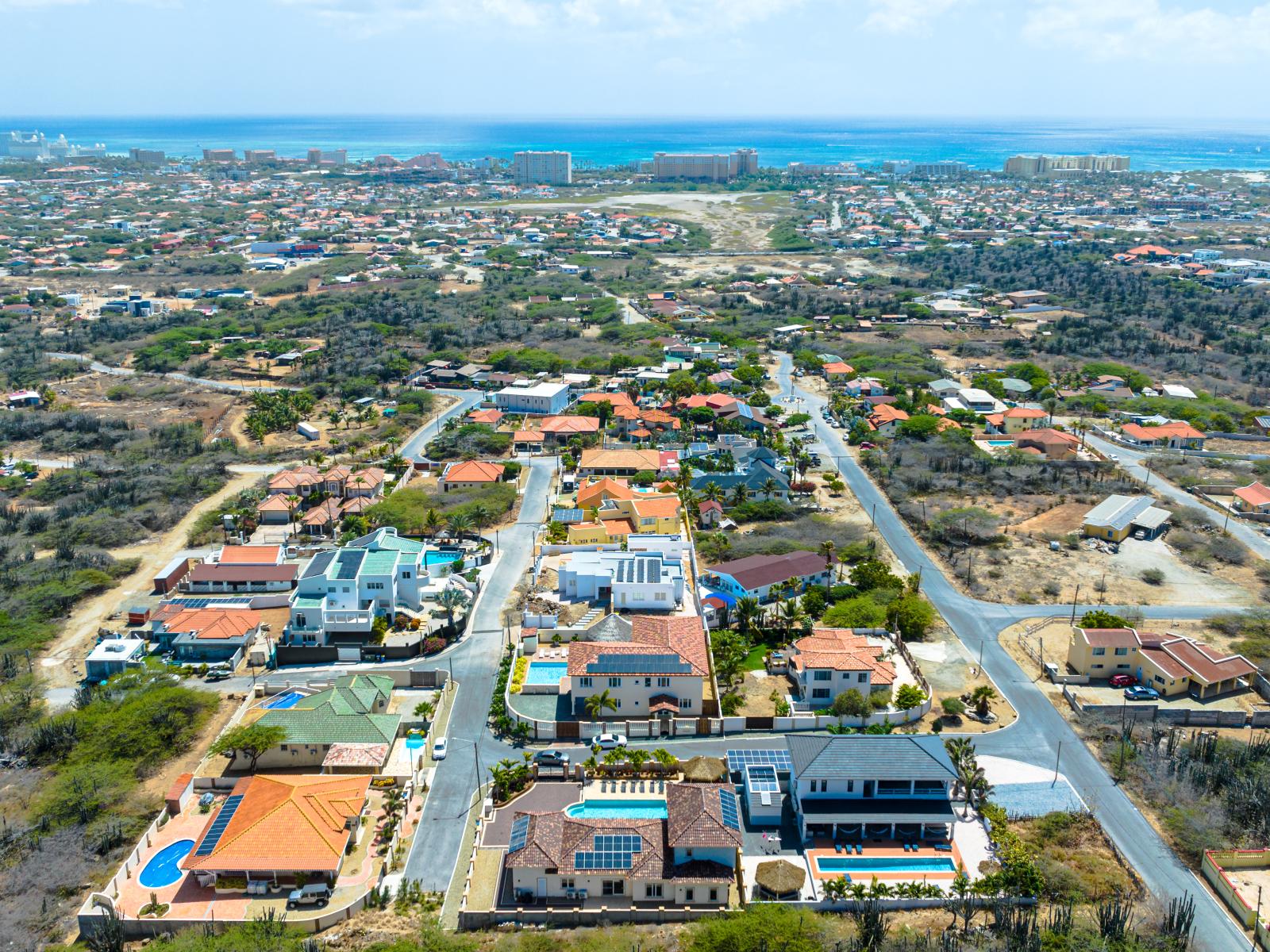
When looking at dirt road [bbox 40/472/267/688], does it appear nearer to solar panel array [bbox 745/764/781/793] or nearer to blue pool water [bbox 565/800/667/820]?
blue pool water [bbox 565/800/667/820]

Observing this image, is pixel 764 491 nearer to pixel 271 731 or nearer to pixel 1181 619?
pixel 1181 619

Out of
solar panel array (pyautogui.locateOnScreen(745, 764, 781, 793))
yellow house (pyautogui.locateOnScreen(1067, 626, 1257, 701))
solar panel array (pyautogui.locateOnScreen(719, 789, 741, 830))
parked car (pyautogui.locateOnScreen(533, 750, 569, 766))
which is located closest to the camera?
solar panel array (pyautogui.locateOnScreen(719, 789, 741, 830))

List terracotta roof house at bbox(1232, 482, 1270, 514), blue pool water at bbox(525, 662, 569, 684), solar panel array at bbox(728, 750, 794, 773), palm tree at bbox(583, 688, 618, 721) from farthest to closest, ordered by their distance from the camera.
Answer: terracotta roof house at bbox(1232, 482, 1270, 514), blue pool water at bbox(525, 662, 569, 684), palm tree at bbox(583, 688, 618, 721), solar panel array at bbox(728, 750, 794, 773)

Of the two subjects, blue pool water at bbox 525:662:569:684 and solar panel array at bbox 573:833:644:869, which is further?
blue pool water at bbox 525:662:569:684

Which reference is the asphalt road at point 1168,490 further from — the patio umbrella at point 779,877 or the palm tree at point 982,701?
the patio umbrella at point 779,877

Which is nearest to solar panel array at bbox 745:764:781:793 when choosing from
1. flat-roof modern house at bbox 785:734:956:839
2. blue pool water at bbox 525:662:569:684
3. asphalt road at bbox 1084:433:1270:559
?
flat-roof modern house at bbox 785:734:956:839

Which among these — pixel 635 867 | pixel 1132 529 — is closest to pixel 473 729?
pixel 635 867

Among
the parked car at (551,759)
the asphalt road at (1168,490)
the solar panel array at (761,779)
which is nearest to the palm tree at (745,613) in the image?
the solar panel array at (761,779)

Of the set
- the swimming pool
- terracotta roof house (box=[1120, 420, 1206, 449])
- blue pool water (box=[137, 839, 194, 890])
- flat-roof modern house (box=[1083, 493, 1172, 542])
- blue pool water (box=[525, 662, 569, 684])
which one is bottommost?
blue pool water (box=[137, 839, 194, 890])
